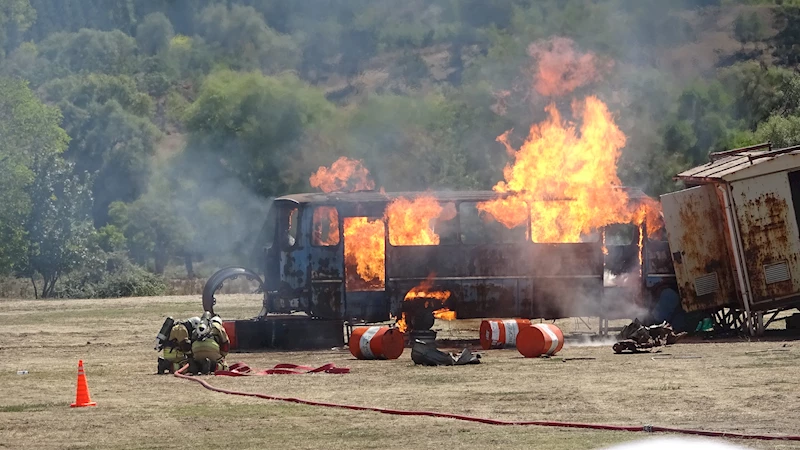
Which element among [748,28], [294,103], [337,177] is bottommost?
[337,177]

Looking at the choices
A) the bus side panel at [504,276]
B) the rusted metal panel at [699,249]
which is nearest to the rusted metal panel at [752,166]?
the rusted metal panel at [699,249]

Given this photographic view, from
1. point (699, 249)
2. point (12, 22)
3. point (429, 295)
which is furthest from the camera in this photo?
point (12, 22)

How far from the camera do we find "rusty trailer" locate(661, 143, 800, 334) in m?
25.5

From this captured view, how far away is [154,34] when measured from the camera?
128m

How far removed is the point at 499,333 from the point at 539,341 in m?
2.06

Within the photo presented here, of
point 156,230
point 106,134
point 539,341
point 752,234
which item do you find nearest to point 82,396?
point 539,341

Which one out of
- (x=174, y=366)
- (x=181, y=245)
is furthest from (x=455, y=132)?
(x=174, y=366)

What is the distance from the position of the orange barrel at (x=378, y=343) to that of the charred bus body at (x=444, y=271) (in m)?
2.67

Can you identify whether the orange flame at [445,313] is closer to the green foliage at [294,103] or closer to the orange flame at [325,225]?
the orange flame at [325,225]

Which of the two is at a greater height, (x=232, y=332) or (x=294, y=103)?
(x=294, y=103)

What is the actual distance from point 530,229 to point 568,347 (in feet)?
8.43

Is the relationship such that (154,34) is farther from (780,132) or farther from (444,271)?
(444,271)

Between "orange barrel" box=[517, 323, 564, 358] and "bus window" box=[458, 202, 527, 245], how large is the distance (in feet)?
11.6

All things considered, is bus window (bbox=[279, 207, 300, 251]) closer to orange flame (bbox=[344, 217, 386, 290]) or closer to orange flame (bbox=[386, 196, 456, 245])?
orange flame (bbox=[344, 217, 386, 290])
